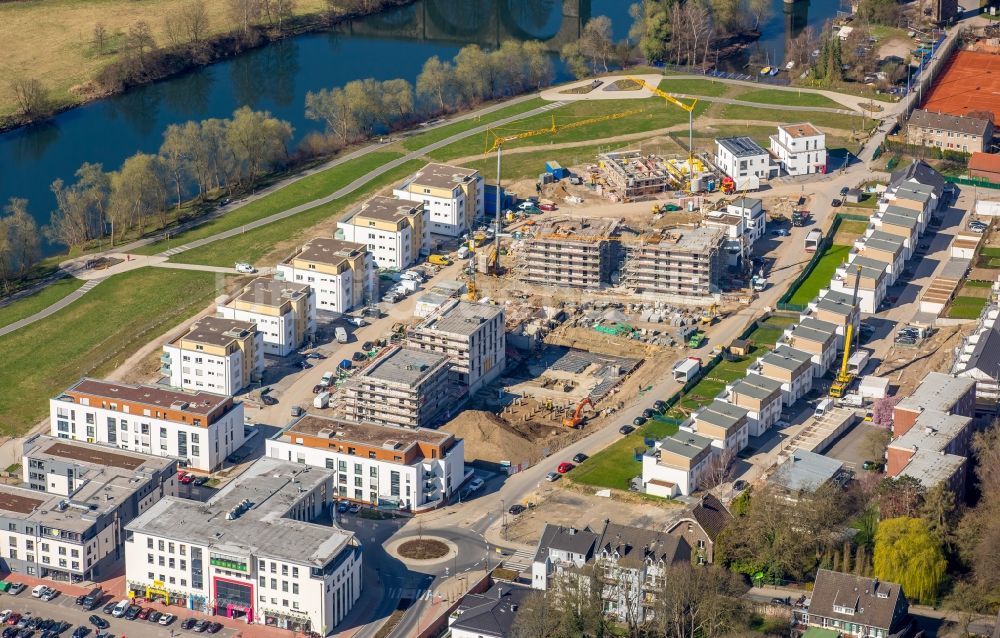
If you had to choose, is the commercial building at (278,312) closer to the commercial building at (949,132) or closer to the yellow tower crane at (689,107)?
the yellow tower crane at (689,107)

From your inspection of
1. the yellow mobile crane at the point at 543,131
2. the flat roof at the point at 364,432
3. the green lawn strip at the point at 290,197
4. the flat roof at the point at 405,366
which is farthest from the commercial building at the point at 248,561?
the yellow mobile crane at the point at 543,131

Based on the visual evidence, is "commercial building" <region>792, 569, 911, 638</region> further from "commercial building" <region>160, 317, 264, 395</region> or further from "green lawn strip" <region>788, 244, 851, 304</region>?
"commercial building" <region>160, 317, 264, 395</region>

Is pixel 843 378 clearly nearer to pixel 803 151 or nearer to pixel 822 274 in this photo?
pixel 822 274

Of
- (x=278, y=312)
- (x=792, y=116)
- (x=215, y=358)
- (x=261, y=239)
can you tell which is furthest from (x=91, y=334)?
(x=792, y=116)

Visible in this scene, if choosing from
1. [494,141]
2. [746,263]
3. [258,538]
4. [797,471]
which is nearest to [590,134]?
[494,141]

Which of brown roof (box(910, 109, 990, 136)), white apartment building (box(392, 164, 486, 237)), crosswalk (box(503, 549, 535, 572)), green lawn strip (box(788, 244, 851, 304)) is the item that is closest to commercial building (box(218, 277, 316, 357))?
white apartment building (box(392, 164, 486, 237))

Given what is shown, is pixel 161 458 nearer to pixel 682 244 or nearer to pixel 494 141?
pixel 682 244

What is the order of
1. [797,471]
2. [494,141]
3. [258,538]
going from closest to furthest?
[258,538] → [797,471] → [494,141]
